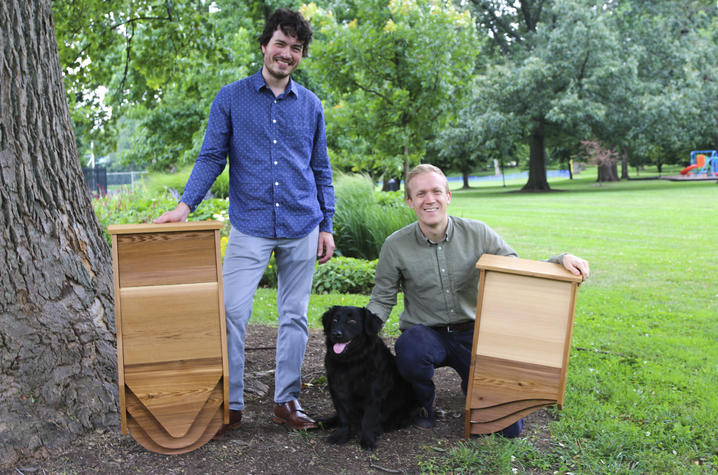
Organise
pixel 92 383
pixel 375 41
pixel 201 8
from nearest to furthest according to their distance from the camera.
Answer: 1. pixel 92 383
2. pixel 201 8
3. pixel 375 41

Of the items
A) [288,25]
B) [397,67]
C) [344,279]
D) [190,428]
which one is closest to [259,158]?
[288,25]

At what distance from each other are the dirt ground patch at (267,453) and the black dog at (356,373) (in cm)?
11

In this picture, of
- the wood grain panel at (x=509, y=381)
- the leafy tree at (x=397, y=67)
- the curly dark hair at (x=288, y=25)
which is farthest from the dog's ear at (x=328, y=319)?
the leafy tree at (x=397, y=67)

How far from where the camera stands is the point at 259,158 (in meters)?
3.29

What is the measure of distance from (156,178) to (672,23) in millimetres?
31549

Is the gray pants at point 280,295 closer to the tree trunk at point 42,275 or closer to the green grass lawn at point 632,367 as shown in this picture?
the tree trunk at point 42,275

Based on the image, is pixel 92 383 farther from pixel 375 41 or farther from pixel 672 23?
pixel 672 23

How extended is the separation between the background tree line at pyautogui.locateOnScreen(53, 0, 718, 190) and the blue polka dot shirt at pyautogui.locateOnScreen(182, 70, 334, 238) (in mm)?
3990

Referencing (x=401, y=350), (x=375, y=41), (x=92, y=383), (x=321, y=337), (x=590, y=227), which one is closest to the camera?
(x=92, y=383)

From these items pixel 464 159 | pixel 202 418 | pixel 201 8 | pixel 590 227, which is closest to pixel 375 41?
pixel 201 8

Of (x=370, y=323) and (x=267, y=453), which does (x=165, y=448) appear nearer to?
(x=267, y=453)

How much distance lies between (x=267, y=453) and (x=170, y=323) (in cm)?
88

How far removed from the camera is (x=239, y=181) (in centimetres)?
333

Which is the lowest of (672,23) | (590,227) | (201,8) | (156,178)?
(590,227)
